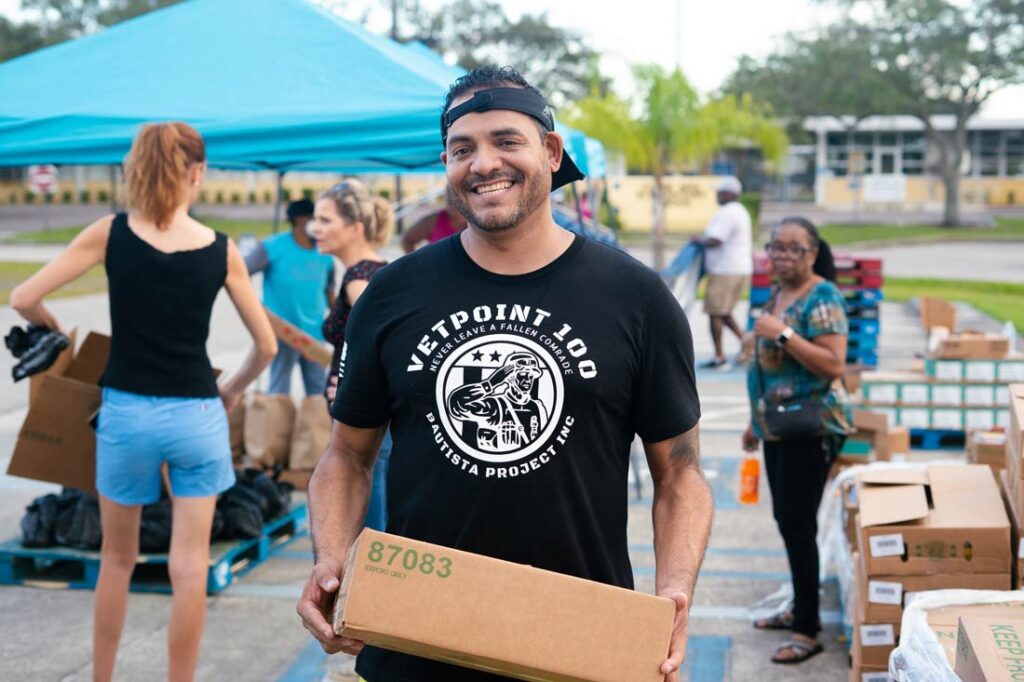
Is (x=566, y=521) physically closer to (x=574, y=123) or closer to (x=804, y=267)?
(x=804, y=267)

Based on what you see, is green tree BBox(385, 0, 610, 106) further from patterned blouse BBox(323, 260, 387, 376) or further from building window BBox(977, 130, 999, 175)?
patterned blouse BBox(323, 260, 387, 376)

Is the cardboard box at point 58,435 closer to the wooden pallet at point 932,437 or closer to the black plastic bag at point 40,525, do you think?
the black plastic bag at point 40,525

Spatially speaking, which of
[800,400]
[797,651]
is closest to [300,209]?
[800,400]

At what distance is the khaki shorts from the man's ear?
10.3 metres

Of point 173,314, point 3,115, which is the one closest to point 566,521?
point 173,314

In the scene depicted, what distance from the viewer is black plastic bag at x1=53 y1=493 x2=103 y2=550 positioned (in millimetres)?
5711

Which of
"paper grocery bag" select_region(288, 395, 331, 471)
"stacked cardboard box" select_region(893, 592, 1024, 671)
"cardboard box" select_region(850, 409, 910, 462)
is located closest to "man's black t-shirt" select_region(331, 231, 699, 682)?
"stacked cardboard box" select_region(893, 592, 1024, 671)

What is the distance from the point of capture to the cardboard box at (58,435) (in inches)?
197

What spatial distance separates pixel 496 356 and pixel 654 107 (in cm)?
2316

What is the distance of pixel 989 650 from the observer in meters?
2.73

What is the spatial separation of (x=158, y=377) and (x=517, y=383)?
2117mm

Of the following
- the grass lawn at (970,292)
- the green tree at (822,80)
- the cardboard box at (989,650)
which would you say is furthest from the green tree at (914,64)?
the cardboard box at (989,650)

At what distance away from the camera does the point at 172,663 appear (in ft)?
13.0

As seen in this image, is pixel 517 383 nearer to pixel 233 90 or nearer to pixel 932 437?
pixel 233 90
